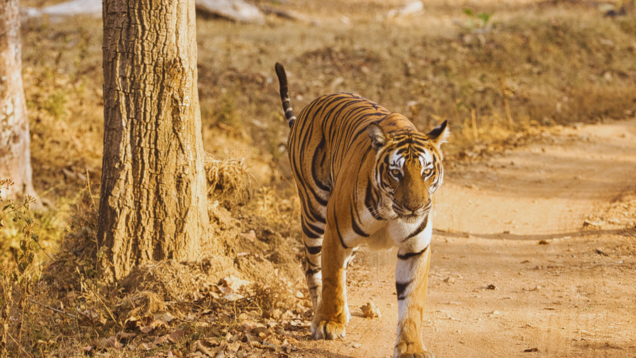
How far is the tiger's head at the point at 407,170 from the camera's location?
2945mm

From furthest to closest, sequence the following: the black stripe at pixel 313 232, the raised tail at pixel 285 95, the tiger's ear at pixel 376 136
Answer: the raised tail at pixel 285 95 → the black stripe at pixel 313 232 → the tiger's ear at pixel 376 136

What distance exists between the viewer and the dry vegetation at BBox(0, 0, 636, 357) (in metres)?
3.68

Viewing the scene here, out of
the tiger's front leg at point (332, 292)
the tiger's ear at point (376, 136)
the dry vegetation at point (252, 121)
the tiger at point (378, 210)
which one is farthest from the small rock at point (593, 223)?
the tiger's ear at point (376, 136)

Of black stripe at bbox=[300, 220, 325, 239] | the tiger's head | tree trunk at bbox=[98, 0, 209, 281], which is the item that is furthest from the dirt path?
tree trunk at bbox=[98, 0, 209, 281]

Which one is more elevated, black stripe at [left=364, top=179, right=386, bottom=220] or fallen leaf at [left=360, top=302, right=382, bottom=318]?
black stripe at [left=364, top=179, right=386, bottom=220]

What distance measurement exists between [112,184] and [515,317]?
9.70 feet

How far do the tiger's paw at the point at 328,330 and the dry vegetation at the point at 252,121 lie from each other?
14 cm

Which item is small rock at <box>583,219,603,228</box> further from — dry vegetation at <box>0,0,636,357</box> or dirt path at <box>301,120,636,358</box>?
dry vegetation at <box>0,0,636,357</box>

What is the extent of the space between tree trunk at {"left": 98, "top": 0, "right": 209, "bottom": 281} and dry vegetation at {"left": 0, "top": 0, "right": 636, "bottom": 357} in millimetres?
202

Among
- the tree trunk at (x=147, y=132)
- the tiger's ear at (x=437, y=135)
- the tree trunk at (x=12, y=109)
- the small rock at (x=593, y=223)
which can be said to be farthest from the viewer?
the tree trunk at (x=12, y=109)

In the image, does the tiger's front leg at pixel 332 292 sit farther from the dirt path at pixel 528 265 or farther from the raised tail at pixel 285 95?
the raised tail at pixel 285 95

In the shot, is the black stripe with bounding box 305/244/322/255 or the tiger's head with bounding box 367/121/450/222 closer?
the tiger's head with bounding box 367/121/450/222

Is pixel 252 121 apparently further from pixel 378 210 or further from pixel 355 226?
pixel 378 210

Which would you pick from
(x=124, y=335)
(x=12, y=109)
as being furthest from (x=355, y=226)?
(x=12, y=109)
